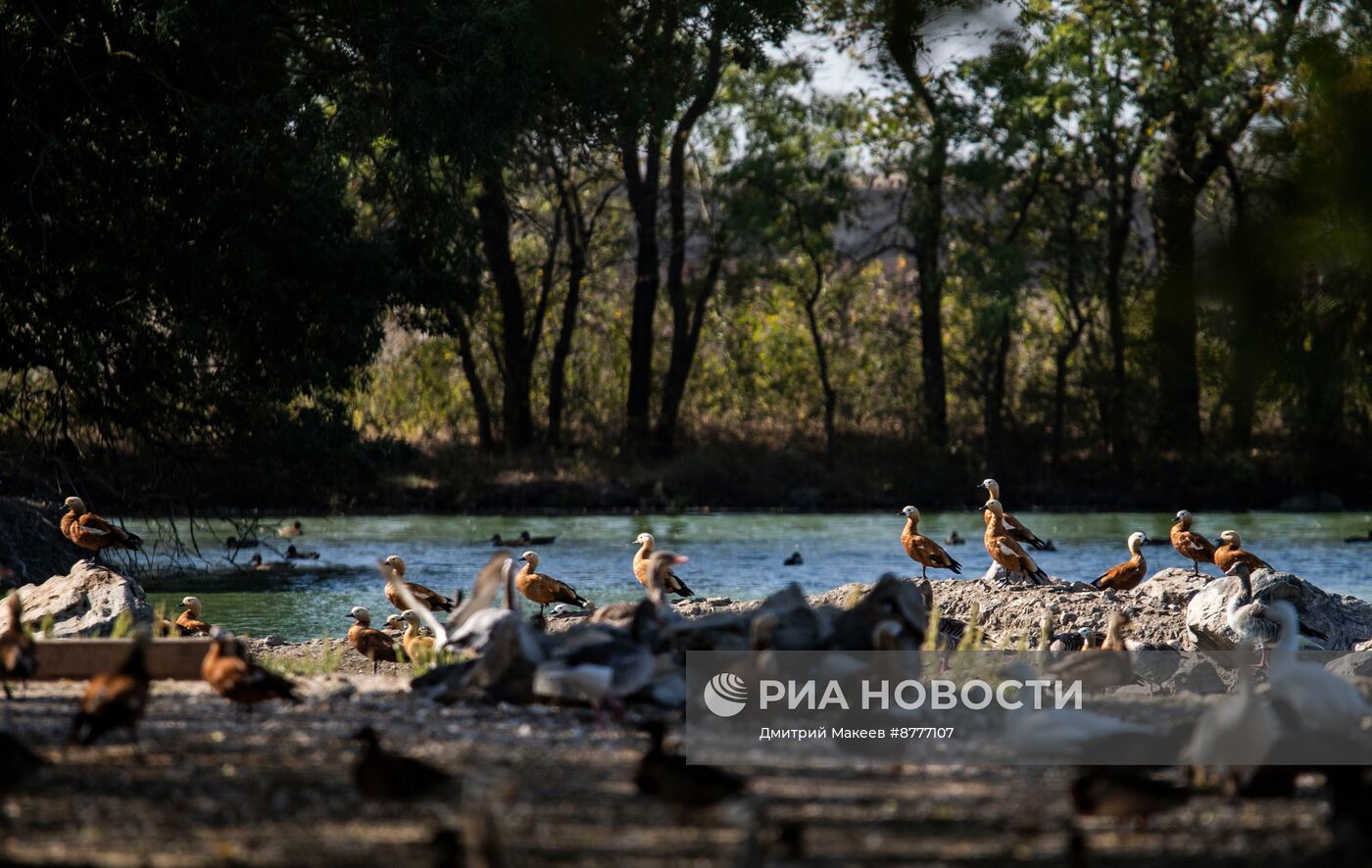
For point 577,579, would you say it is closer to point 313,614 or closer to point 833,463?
point 313,614

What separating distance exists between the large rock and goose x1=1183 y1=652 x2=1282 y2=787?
548cm

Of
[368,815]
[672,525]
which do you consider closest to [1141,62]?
[672,525]

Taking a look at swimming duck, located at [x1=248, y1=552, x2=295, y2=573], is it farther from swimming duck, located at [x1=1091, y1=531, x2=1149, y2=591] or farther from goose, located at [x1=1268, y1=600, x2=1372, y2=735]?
goose, located at [x1=1268, y1=600, x2=1372, y2=735]

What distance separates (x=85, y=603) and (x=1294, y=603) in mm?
9227

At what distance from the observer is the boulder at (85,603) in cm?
1062

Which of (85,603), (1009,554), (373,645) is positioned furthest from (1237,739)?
(85,603)

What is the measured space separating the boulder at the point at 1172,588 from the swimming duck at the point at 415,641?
5866mm

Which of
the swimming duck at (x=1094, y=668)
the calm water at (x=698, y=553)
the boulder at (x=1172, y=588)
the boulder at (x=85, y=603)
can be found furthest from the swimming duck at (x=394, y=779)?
the calm water at (x=698, y=553)

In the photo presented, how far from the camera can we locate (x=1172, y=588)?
12.4 m

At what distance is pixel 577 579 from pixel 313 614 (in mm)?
Result: 3825

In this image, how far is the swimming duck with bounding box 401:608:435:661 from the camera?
925 cm

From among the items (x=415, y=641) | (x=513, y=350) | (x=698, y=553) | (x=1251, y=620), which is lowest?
(x=698, y=553)

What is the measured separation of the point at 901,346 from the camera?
111 feet

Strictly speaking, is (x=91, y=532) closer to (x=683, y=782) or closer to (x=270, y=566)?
(x=270, y=566)
